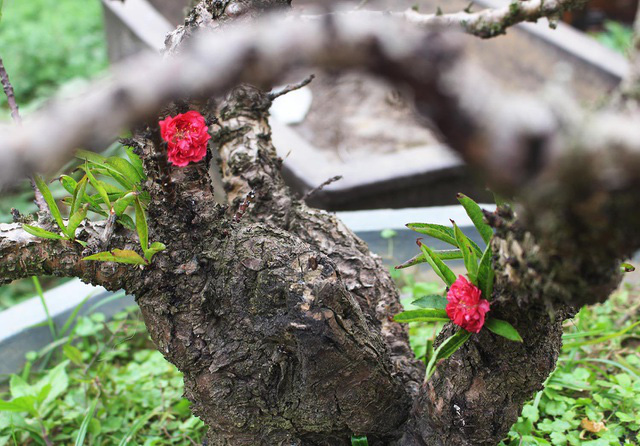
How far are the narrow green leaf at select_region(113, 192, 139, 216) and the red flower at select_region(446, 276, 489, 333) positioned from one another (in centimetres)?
51

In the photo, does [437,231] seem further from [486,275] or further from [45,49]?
[45,49]

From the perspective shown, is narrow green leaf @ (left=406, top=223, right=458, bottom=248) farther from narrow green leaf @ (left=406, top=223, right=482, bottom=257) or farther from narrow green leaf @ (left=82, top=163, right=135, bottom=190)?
narrow green leaf @ (left=82, top=163, right=135, bottom=190)

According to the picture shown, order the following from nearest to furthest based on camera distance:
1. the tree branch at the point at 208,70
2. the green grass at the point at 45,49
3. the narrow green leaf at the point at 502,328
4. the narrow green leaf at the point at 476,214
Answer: the tree branch at the point at 208,70, the narrow green leaf at the point at 502,328, the narrow green leaf at the point at 476,214, the green grass at the point at 45,49

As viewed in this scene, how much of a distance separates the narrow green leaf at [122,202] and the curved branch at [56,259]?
5cm

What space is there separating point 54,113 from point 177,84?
0.26ft

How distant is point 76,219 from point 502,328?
666 mm

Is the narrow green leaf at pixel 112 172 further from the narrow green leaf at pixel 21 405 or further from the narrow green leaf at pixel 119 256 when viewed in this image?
the narrow green leaf at pixel 21 405

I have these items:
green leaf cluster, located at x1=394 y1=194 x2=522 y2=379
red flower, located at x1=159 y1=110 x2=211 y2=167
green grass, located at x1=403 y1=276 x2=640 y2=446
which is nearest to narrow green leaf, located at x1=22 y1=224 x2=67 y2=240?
red flower, located at x1=159 y1=110 x2=211 y2=167

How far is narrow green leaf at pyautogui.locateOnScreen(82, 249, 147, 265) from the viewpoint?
0.95 m

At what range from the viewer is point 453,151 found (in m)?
0.45

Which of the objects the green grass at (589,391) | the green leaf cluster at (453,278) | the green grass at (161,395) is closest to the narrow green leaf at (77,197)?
the green grass at (161,395)

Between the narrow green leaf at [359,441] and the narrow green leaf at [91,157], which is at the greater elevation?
the narrow green leaf at [91,157]

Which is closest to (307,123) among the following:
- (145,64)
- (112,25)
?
(112,25)

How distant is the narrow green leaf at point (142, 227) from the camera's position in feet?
3.14
